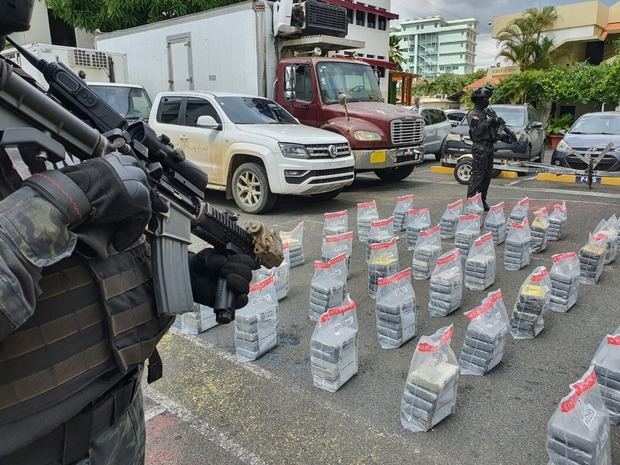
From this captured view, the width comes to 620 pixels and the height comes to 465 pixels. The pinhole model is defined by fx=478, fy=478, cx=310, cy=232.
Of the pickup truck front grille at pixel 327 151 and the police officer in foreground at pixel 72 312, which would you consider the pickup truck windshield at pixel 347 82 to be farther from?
the police officer in foreground at pixel 72 312

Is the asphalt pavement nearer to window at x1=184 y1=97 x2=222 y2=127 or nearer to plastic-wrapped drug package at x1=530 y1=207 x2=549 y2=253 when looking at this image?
plastic-wrapped drug package at x1=530 y1=207 x2=549 y2=253

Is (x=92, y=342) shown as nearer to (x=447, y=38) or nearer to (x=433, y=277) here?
(x=433, y=277)

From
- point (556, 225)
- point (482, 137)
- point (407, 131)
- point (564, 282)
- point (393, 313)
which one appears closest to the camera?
point (393, 313)

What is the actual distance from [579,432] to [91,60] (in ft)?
36.9

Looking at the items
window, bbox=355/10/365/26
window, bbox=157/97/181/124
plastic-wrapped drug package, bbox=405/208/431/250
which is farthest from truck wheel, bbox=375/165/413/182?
window, bbox=355/10/365/26

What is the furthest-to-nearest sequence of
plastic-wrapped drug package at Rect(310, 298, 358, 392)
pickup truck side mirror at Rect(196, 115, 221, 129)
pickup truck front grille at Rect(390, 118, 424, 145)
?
pickup truck front grille at Rect(390, 118, 424, 145) → pickup truck side mirror at Rect(196, 115, 221, 129) → plastic-wrapped drug package at Rect(310, 298, 358, 392)

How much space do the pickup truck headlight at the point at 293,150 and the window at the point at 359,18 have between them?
3001cm

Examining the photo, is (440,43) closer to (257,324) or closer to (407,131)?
(407,131)

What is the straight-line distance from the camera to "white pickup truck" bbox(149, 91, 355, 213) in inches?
272

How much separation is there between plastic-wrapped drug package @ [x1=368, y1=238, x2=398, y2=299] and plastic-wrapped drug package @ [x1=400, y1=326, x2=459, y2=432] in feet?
4.99

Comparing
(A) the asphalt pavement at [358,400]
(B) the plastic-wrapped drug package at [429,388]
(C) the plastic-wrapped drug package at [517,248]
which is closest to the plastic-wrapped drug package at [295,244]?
(A) the asphalt pavement at [358,400]

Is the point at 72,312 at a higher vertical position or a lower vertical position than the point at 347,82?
lower

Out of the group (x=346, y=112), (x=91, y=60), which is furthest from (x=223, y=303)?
(x=91, y=60)

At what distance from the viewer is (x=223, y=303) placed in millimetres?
1551
